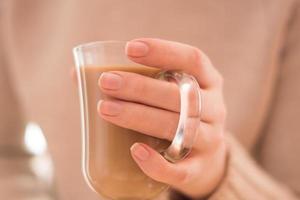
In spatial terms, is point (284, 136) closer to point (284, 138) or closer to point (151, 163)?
point (284, 138)

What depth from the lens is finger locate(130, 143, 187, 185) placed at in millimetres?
583

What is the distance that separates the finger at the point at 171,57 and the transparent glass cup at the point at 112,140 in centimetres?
2

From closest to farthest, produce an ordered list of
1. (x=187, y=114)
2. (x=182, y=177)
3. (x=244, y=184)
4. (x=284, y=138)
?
(x=187, y=114), (x=182, y=177), (x=244, y=184), (x=284, y=138)

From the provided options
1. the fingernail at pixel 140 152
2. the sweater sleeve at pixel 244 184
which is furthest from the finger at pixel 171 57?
the sweater sleeve at pixel 244 184

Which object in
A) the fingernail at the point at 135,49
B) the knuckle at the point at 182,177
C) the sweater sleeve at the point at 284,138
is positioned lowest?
the sweater sleeve at the point at 284,138

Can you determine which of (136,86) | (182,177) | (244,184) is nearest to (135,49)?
(136,86)

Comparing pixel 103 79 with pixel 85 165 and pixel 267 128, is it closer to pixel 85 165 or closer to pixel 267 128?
pixel 85 165

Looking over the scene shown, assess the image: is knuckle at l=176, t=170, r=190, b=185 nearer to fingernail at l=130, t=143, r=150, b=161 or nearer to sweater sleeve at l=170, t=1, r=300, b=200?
fingernail at l=130, t=143, r=150, b=161

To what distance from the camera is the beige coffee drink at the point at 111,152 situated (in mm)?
612

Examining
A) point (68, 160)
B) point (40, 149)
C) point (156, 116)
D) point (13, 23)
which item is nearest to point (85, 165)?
point (156, 116)

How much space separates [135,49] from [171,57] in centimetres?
5

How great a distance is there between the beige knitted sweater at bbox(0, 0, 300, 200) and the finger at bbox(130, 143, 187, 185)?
0.32m

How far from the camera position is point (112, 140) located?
62cm

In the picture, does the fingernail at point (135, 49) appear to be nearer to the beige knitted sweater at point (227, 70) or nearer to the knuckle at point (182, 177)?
the knuckle at point (182, 177)
